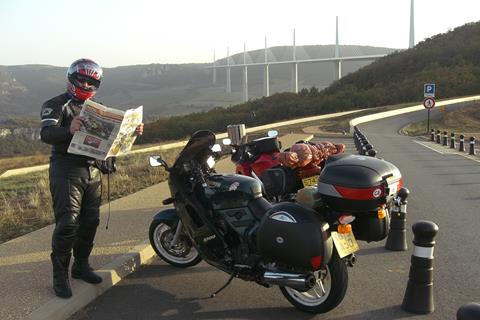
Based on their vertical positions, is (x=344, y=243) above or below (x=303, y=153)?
below

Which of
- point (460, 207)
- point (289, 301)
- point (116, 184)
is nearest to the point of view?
point (289, 301)

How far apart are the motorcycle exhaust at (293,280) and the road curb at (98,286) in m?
1.66

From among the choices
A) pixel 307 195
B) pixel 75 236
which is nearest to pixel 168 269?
pixel 75 236

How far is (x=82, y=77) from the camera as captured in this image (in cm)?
465

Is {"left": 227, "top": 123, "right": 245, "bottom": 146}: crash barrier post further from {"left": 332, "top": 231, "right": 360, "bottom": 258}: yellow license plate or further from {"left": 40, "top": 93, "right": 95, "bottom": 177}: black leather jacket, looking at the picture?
{"left": 332, "top": 231, "right": 360, "bottom": 258}: yellow license plate

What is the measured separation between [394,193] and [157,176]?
875 centimetres

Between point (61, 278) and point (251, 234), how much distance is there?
5.49 ft

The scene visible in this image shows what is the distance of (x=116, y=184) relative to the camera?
11.3 meters

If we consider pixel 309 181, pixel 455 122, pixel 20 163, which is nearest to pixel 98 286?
pixel 309 181

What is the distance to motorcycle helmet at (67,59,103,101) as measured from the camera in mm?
4645

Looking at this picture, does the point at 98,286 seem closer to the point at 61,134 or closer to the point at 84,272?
the point at 84,272

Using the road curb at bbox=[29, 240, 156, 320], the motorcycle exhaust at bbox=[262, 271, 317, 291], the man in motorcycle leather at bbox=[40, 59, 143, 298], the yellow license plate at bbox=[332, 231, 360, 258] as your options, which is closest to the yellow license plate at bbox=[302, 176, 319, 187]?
the road curb at bbox=[29, 240, 156, 320]

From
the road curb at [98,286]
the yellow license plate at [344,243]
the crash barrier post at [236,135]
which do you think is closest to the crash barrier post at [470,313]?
the yellow license plate at [344,243]

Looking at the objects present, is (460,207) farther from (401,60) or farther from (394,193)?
(401,60)
